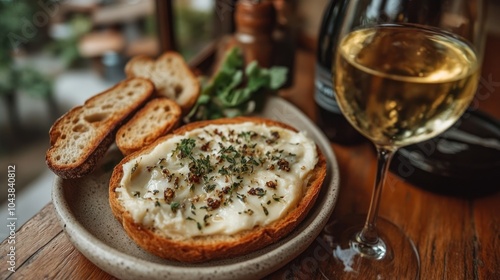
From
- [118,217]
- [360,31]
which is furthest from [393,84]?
[118,217]

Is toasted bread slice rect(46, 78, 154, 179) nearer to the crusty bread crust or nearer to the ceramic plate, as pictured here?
the ceramic plate

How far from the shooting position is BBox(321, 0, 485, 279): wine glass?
79 centimetres

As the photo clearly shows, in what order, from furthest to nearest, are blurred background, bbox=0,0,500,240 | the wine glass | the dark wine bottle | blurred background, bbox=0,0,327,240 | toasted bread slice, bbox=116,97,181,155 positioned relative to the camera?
blurred background, bbox=0,0,327,240 < blurred background, bbox=0,0,500,240 < the dark wine bottle < toasted bread slice, bbox=116,97,181,155 < the wine glass

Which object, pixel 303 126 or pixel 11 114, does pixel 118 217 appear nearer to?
pixel 303 126

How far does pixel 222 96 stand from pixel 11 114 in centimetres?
217

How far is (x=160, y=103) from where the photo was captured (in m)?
1.24

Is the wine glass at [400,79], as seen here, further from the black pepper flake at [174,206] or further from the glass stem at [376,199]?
the black pepper flake at [174,206]

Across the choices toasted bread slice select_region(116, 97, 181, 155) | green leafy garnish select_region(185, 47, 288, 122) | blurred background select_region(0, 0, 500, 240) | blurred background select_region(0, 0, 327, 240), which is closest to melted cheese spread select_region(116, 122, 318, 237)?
toasted bread slice select_region(116, 97, 181, 155)

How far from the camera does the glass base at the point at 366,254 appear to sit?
98 cm

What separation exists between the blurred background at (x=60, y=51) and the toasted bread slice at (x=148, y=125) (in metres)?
0.94

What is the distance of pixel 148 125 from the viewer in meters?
1.20

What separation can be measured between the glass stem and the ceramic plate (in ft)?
0.30

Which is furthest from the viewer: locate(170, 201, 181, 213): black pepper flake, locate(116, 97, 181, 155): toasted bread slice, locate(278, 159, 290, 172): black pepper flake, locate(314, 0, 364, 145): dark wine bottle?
locate(314, 0, 364, 145): dark wine bottle

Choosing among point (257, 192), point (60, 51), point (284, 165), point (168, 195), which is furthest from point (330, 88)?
point (60, 51)
